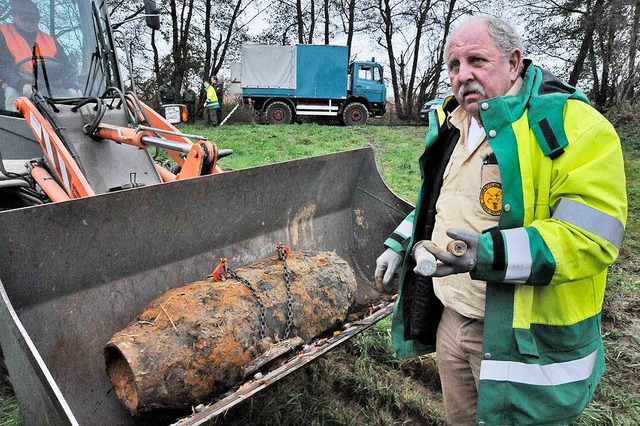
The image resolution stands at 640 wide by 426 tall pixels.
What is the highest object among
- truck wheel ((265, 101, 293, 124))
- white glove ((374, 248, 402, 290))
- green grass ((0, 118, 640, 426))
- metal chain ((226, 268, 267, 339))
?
truck wheel ((265, 101, 293, 124))

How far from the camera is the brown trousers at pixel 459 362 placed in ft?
6.33

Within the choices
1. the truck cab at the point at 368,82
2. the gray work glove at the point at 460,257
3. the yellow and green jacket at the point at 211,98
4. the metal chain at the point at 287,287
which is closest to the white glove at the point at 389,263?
the metal chain at the point at 287,287

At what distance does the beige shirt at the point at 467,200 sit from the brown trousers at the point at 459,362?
0.07 meters

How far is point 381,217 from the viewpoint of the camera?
3.82 metres

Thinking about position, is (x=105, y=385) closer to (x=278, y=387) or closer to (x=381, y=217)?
(x=278, y=387)

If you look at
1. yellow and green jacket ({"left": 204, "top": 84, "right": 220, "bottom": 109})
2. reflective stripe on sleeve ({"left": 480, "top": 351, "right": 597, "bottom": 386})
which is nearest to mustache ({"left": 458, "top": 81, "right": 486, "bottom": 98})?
reflective stripe on sleeve ({"left": 480, "top": 351, "right": 597, "bottom": 386})

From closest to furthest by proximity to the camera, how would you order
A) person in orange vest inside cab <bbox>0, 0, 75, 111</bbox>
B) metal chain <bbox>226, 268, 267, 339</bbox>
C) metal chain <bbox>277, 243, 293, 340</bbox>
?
1. metal chain <bbox>226, 268, 267, 339</bbox>
2. metal chain <bbox>277, 243, 293, 340</bbox>
3. person in orange vest inside cab <bbox>0, 0, 75, 111</bbox>

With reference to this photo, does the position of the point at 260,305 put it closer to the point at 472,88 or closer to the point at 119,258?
the point at 119,258

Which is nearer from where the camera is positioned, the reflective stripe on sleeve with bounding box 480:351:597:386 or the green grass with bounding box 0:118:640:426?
the reflective stripe on sleeve with bounding box 480:351:597:386

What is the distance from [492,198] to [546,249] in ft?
1.07

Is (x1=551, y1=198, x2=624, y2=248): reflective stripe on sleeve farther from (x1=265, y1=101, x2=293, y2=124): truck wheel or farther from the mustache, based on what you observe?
(x1=265, y1=101, x2=293, y2=124): truck wheel

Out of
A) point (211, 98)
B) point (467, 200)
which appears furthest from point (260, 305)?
point (211, 98)

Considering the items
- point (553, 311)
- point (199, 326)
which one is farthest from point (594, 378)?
point (199, 326)

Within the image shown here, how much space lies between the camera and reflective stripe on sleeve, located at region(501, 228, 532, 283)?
1.52 metres
